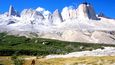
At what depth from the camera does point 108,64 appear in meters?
112

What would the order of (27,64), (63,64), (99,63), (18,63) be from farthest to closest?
1. (27,64)
2. (63,64)
3. (99,63)
4. (18,63)

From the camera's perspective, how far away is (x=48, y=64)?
136 metres

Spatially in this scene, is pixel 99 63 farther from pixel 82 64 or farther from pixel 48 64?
pixel 48 64

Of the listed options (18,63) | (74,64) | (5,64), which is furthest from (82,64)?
(5,64)

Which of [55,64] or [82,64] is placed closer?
[82,64]

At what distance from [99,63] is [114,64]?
10.4 meters

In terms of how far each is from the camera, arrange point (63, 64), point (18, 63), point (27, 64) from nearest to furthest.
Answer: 1. point (18, 63)
2. point (63, 64)
3. point (27, 64)

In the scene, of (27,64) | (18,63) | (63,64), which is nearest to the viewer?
(18,63)

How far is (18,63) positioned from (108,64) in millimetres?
30802

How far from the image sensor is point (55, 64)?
135 m

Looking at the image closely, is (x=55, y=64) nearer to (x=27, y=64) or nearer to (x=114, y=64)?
(x=27, y=64)

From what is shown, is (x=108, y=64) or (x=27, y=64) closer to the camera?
(x=108, y=64)

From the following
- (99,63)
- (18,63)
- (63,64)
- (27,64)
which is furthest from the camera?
(27,64)

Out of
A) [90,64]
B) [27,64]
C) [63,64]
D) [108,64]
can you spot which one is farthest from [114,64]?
[27,64]
